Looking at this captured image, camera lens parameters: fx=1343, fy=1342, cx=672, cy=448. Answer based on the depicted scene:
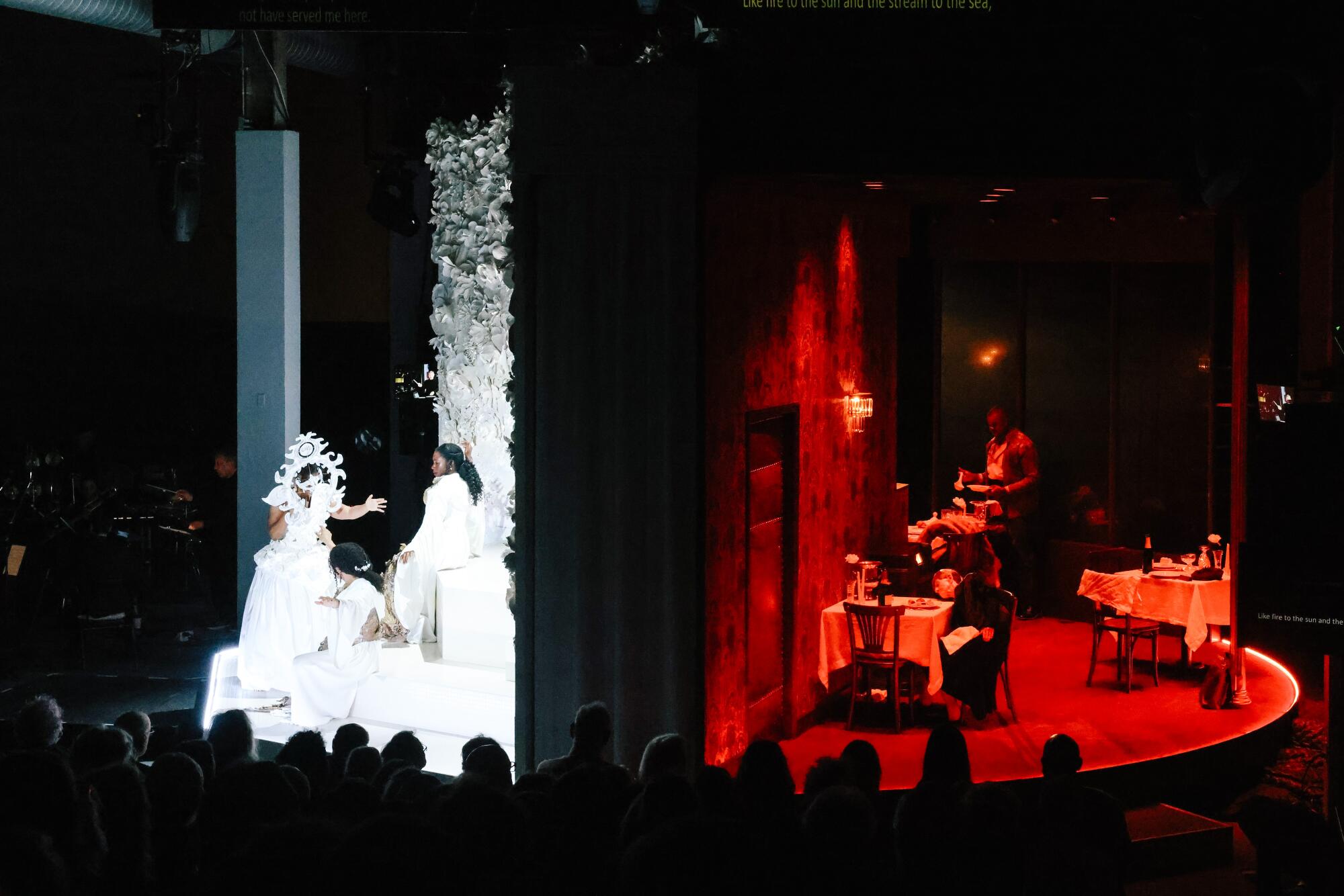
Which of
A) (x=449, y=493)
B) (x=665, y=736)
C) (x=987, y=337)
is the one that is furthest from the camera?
(x=987, y=337)

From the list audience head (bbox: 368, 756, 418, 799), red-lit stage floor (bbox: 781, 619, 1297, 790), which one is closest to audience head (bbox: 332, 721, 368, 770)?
audience head (bbox: 368, 756, 418, 799)

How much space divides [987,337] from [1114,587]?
3488mm

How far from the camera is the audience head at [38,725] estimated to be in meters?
4.53

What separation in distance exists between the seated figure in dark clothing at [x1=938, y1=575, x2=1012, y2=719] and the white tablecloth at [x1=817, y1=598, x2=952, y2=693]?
0.30ft

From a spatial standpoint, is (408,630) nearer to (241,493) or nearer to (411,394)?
(241,493)

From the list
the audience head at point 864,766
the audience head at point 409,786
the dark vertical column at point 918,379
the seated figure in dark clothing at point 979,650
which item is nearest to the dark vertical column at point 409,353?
the dark vertical column at point 918,379

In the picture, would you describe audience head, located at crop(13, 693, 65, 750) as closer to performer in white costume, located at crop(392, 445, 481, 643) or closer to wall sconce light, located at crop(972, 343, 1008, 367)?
performer in white costume, located at crop(392, 445, 481, 643)

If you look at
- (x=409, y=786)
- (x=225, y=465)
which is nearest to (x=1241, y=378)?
(x=409, y=786)

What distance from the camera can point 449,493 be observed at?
9008 mm

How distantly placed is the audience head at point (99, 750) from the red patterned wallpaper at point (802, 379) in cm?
282

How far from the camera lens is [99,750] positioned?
4207mm

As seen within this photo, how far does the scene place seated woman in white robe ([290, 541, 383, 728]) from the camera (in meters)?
7.95

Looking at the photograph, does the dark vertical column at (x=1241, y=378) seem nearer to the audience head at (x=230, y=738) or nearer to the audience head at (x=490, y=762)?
the audience head at (x=490, y=762)

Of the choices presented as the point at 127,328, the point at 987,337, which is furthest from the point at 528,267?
the point at 127,328
